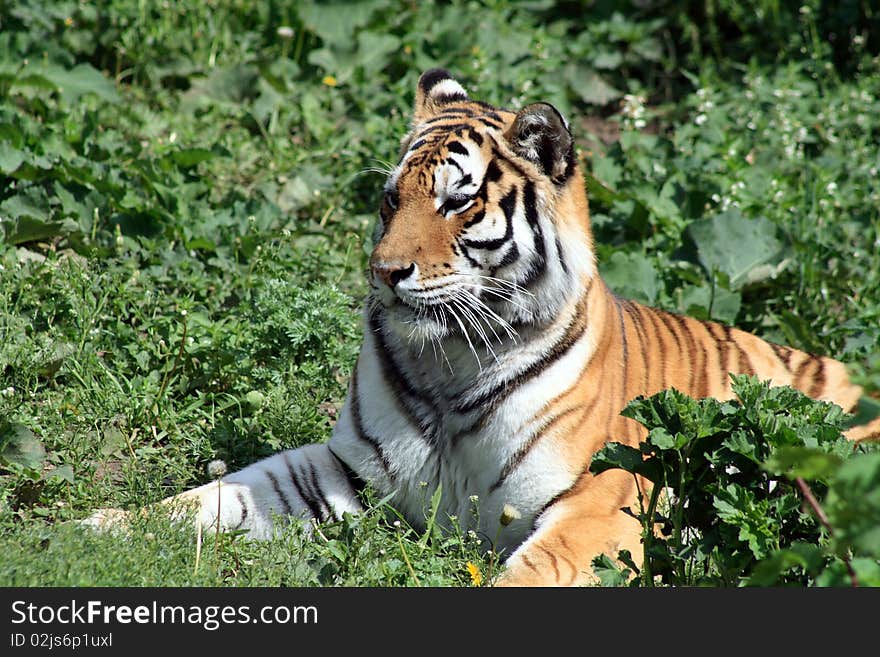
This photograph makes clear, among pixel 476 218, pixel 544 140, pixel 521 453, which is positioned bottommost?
pixel 521 453

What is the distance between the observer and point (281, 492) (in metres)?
4.10

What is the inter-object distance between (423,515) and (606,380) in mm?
768

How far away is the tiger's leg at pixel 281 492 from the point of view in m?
3.99

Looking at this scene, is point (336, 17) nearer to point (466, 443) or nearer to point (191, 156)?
point (191, 156)

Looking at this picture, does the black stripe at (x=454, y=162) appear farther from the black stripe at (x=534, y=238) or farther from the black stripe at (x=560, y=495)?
the black stripe at (x=560, y=495)

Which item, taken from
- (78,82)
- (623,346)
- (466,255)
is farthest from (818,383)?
(78,82)

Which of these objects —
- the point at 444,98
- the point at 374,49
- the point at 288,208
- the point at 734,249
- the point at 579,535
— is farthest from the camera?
the point at 374,49

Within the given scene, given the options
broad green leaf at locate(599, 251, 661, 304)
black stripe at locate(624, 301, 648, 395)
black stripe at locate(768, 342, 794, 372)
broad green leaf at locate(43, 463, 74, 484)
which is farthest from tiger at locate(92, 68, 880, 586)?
broad green leaf at locate(599, 251, 661, 304)

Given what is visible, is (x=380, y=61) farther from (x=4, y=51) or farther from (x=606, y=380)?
(x=606, y=380)

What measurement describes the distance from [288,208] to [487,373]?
249 cm

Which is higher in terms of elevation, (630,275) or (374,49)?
(374,49)

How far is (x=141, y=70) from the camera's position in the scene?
6.96 meters

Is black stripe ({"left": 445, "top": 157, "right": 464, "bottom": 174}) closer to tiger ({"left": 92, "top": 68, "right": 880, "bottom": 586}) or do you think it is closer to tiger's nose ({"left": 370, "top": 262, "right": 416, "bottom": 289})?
tiger ({"left": 92, "top": 68, "right": 880, "bottom": 586})

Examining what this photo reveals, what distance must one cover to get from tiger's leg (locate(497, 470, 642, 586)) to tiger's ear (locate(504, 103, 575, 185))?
39.8 inches
